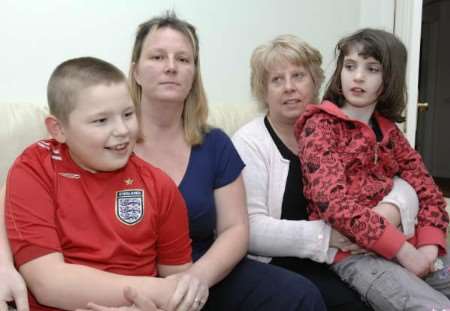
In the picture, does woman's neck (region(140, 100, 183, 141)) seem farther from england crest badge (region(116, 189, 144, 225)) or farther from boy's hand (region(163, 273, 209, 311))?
boy's hand (region(163, 273, 209, 311))

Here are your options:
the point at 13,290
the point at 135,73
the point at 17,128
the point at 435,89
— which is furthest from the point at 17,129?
the point at 435,89

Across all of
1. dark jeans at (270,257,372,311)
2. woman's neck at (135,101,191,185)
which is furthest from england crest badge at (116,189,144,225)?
dark jeans at (270,257,372,311)

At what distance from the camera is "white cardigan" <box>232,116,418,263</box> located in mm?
1418

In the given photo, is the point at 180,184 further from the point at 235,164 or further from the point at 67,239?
the point at 67,239

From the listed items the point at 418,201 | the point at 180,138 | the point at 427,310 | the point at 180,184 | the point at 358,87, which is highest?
the point at 358,87

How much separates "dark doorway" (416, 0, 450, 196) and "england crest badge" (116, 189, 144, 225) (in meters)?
5.88

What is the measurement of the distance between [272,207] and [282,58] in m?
0.51

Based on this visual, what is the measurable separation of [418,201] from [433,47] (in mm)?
5523

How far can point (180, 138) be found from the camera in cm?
146

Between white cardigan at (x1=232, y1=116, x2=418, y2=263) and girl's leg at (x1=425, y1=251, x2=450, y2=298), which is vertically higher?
white cardigan at (x1=232, y1=116, x2=418, y2=263)

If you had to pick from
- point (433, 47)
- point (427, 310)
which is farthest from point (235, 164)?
point (433, 47)

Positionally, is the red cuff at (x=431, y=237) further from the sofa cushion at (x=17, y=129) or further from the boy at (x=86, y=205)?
the sofa cushion at (x=17, y=129)

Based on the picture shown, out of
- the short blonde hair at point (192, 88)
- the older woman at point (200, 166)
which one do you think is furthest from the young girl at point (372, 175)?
the short blonde hair at point (192, 88)

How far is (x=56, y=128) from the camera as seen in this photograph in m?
1.13
